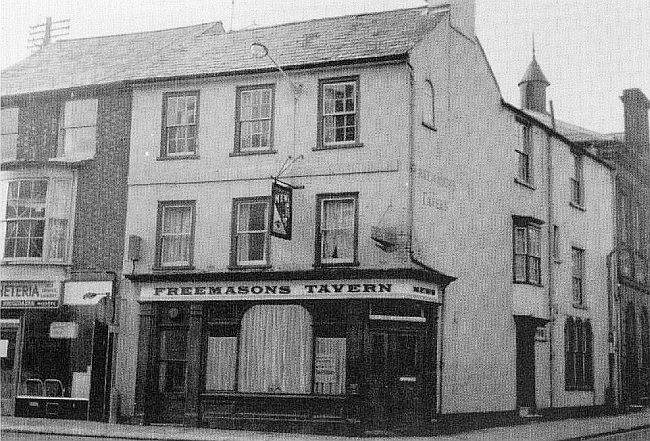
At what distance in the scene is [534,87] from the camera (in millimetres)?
48844

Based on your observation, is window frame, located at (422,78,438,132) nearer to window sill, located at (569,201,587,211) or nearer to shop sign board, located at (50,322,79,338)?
window sill, located at (569,201,587,211)

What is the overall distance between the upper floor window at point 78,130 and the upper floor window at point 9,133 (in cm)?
150

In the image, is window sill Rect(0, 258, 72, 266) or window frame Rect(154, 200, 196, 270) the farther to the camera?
window sill Rect(0, 258, 72, 266)

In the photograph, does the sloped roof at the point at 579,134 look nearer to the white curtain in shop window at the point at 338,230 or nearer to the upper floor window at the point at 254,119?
the upper floor window at the point at 254,119

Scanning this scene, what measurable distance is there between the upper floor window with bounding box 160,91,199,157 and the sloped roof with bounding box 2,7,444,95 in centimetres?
62

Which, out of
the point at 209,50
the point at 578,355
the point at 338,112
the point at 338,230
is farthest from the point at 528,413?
the point at 209,50

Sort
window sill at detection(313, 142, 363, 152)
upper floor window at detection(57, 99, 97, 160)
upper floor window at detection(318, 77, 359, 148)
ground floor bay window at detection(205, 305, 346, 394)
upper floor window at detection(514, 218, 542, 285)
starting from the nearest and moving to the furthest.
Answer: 1. ground floor bay window at detection(205, 305, 346, 394)
2. window sill at detection(313, 142, 363, 152)
3. upper floor window at detection(318, 77, 359, 148)
4. upper floor window at detection(57, 99, 97, 160)
5. upper floor window at detection(514, 218, 542, 285)

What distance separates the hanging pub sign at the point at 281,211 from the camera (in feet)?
66.7

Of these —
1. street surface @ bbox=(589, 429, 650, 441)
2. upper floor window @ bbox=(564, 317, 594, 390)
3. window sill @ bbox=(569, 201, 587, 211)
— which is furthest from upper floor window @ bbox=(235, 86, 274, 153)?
upper floor window @ bbox=(564, 317, 594, 390)

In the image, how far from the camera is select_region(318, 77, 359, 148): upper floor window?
21.3m

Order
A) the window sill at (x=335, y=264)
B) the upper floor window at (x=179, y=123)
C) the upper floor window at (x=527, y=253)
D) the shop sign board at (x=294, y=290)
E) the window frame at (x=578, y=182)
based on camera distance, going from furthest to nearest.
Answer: the window frame at (x=578, y=182), the upper floor window at (x=527, y=253), the upper floor window at (x=179, y=123), the window sill at (x=335, y=264), the shop sign board at (x=294, y=290)

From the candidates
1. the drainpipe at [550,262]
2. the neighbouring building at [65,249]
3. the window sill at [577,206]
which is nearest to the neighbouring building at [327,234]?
the neighbouring building at [65,249]

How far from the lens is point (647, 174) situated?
3466 centimetres

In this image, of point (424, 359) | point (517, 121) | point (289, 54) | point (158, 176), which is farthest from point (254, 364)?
point (517, 121)
